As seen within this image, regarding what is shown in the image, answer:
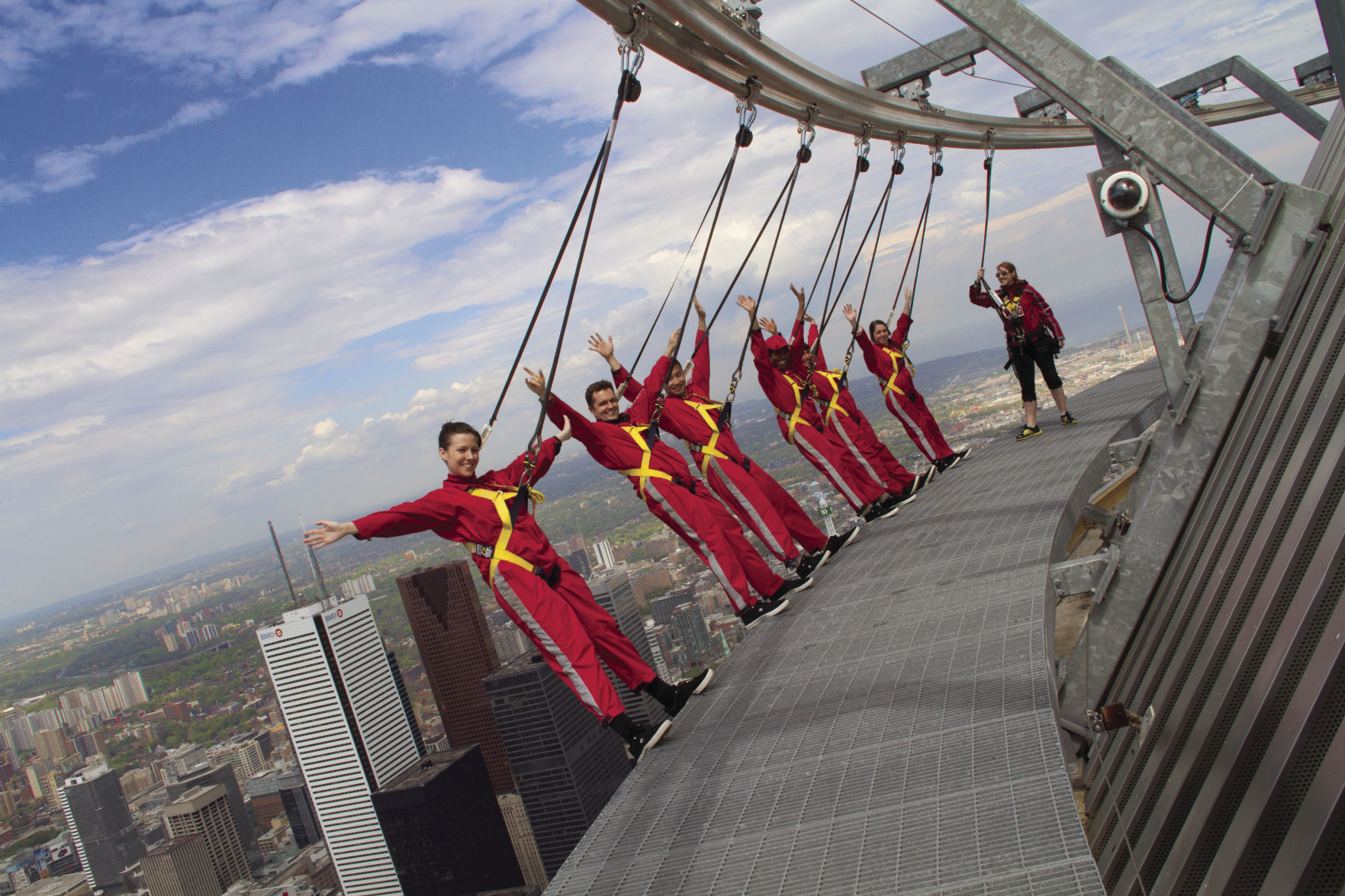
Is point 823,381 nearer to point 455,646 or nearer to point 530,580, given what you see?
point 530,580

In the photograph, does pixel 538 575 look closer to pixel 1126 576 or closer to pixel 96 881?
pixel 1126 576

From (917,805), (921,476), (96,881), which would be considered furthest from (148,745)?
(917,805)

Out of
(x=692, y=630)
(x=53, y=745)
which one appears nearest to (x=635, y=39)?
(x=692, y=630)

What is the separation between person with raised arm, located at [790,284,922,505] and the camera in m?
6.43

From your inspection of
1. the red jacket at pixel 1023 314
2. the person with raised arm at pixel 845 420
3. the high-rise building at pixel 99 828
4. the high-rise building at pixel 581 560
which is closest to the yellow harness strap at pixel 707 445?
the person with raised arm at pixel 845 420

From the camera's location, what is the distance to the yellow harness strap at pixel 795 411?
630cm

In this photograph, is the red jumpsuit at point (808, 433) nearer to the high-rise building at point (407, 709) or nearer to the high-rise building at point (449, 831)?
the high-rise building at point (449, 831)

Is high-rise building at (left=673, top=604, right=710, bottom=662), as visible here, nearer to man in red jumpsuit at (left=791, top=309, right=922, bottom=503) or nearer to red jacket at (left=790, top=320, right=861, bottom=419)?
man in red jumpsuit at (left=791, top=309, right=922, bottom=503)

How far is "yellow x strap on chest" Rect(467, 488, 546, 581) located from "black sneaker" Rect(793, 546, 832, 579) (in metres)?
2.20

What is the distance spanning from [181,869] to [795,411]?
34763mm

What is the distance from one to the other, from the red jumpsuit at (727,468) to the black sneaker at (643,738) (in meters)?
1.97

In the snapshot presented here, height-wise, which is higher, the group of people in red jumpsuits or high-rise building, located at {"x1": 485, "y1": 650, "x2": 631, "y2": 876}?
the group of people in red jumpsuits

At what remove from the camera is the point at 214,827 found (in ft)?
100

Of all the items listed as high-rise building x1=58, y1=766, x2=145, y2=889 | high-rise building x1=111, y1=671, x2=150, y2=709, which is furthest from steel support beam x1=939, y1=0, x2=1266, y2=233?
high-rise building x1=111, y1=671, x2=150, y2=709
